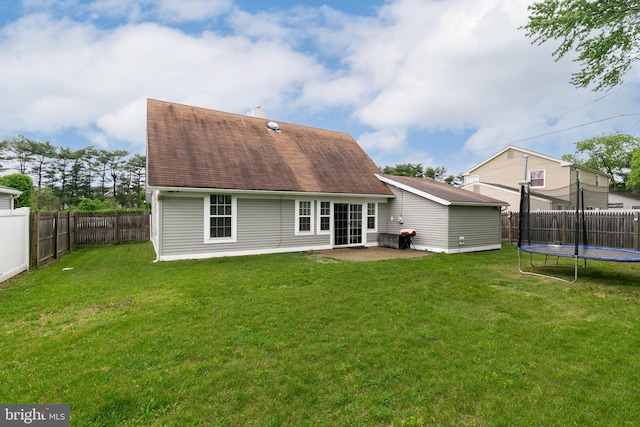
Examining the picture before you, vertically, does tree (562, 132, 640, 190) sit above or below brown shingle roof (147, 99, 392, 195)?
above

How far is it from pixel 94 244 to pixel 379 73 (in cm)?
1637

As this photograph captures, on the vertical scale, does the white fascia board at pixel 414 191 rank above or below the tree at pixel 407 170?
below

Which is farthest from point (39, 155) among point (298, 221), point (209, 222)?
point (298, 221)

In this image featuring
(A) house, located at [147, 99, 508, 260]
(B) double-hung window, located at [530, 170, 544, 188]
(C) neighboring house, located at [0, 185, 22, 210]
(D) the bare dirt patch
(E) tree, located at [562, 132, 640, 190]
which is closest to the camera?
(A) house, located at [147, 99, 508, 260]

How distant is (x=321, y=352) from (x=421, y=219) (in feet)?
33.3

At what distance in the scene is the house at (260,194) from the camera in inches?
393

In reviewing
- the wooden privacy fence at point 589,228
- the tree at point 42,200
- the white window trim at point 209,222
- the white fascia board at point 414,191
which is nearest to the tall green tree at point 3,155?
the tree at point 42,200

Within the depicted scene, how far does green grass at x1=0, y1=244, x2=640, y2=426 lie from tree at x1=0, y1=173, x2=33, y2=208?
48.2ft

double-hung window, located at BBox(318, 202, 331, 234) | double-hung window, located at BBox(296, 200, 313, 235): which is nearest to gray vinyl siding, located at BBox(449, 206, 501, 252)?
double-hung window, located at BBox(318, 202, 331, 234)

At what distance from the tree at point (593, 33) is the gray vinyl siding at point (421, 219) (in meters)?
5.89

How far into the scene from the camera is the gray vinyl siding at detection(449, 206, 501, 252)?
11.9m

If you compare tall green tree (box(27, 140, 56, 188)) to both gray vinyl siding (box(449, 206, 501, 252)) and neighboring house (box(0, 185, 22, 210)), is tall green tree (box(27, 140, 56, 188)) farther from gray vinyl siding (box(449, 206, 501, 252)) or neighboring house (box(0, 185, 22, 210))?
gray vinyl siding (box(449, 206, 501, 252))

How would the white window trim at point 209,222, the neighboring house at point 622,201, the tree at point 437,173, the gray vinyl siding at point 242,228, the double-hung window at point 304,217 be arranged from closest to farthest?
the gray vinyl siding at point 242,228
the white window trim at point 209,222
the double-hung window at point 304,217
the neighboring house at point 622,201
the tree at point 437,173

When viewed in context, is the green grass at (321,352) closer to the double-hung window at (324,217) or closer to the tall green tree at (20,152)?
the double-hung window at (324,217)
